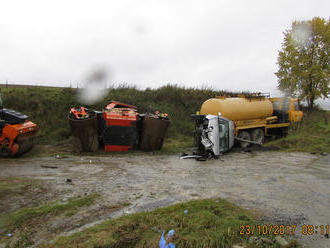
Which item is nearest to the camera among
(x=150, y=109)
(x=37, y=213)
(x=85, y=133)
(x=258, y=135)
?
(x=37, y=213)

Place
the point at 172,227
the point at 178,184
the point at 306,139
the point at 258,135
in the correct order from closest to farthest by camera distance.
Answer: the point at 172,227 < the point at 178,184 < the point at 306,139 < the point at 258,135

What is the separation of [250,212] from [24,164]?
24.5ft

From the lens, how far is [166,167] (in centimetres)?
851

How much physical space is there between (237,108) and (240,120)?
75 centimetres

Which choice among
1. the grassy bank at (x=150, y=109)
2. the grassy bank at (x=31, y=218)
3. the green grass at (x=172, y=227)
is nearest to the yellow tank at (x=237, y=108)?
the grassy bank at (x=150, y=109)

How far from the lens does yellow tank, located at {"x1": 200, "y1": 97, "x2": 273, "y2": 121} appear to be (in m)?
11.9

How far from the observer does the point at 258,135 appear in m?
13.7

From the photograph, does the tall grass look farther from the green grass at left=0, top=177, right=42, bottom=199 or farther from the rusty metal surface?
the green grass at left=0, top=177, right=42, bottom=199

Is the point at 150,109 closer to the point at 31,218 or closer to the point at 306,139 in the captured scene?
the point at 306,139

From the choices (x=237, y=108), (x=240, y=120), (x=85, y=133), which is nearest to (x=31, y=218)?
(x=85, y=133)

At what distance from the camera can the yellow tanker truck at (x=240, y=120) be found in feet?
34.2

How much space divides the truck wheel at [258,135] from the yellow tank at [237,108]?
31.0 inches
